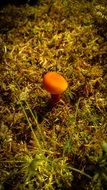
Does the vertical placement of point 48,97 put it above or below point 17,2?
below

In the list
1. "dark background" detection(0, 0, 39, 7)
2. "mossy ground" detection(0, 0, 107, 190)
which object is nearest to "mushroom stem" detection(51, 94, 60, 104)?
"mossy ground" detection(0, 0, 107, 190)

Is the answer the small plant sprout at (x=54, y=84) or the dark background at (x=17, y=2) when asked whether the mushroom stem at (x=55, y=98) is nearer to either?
the small plant sprout at (x=54, y=84)

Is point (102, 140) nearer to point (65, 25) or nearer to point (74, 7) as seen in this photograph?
point (65, 25)

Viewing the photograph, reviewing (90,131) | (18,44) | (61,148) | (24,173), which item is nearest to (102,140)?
(90,131)

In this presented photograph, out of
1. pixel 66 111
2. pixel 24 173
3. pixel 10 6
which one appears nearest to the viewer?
pixel 24 173

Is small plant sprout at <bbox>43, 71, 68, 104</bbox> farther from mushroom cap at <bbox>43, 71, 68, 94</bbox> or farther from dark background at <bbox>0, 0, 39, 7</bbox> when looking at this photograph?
dark background at <bbox>0, 0, 39, 7</bbox>

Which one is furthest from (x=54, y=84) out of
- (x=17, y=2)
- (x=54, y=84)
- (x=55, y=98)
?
(x=17, y=2)

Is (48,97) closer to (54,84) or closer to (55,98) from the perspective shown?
(55,98)

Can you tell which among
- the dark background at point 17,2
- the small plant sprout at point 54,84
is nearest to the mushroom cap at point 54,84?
the small plant sprout at point 54,84
